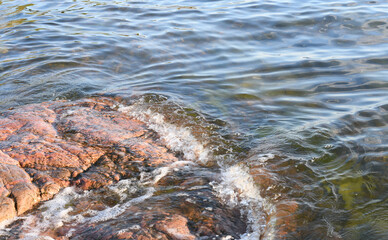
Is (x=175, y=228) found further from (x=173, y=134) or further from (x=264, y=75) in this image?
(x=264, y=75)

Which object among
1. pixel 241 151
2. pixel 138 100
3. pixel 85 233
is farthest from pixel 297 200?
pixel 138 100

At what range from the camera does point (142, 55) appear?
857cm

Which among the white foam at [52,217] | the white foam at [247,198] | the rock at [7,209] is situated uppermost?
the rock at [7,209]

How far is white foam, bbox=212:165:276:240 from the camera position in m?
3.40

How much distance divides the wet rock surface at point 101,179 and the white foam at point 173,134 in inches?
6.9

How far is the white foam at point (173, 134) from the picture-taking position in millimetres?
4770

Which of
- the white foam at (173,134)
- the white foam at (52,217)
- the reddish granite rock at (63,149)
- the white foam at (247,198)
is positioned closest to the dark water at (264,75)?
the white foam at (247,198)

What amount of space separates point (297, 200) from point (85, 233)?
2.13 m

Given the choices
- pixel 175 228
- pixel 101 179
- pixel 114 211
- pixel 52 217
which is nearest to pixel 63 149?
pixel 101 179

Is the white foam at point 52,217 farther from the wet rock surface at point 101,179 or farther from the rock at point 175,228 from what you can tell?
the rock at point 175,228

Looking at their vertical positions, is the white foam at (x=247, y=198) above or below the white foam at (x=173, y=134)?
below

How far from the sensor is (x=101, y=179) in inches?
156

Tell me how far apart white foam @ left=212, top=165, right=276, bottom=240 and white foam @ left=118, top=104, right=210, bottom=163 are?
51 cm

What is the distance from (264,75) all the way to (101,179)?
13.9 feet
